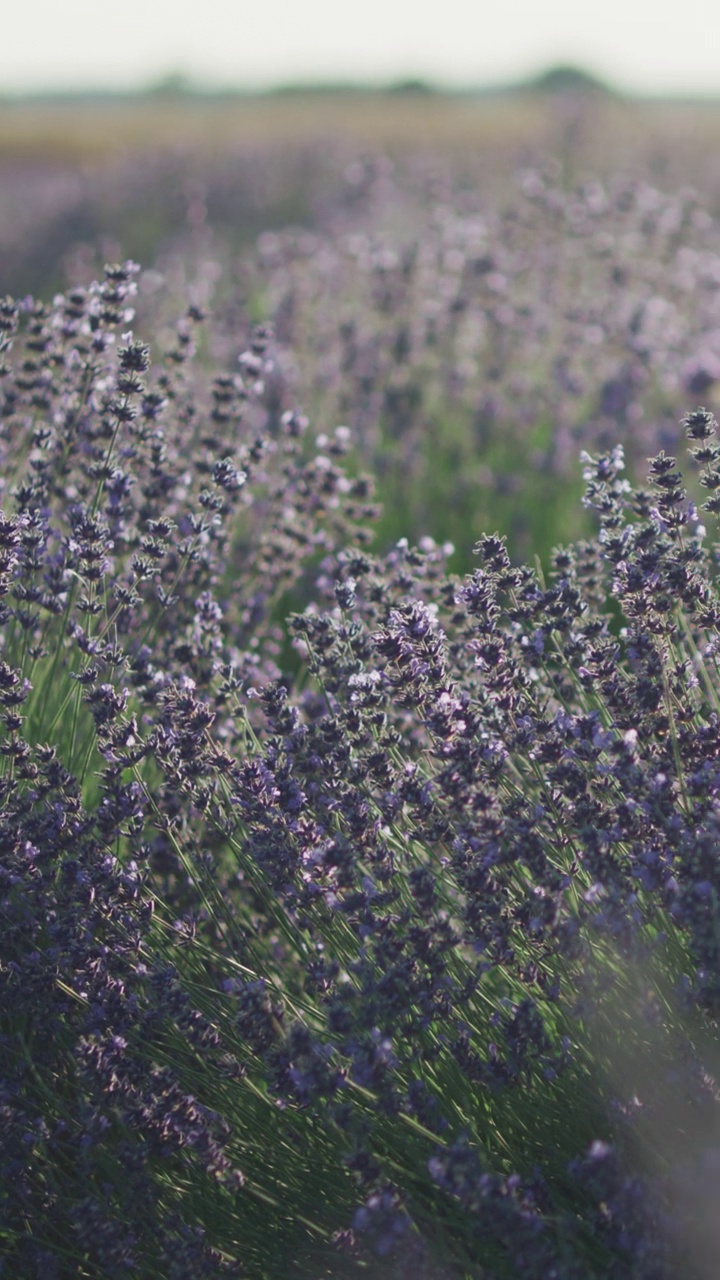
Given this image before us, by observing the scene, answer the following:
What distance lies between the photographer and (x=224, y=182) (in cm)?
1634

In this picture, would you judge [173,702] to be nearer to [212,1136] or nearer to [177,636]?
[212,1136]

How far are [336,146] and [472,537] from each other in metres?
15.1

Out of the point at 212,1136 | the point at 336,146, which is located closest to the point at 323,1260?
the point at 212,1136

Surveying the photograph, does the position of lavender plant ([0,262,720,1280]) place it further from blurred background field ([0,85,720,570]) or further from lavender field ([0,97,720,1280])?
blurred background field ([0,85,720,570])

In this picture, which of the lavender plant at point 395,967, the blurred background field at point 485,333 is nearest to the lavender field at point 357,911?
the lavender plant at point 395,967

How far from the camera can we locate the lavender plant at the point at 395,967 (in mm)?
1993

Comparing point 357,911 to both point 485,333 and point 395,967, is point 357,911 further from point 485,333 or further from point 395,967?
point 485,333

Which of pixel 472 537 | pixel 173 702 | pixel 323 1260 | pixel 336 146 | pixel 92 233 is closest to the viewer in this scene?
pixel 323 1260

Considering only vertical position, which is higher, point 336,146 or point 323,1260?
point 336,146

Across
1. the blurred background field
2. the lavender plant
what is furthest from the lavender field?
the blurred background field

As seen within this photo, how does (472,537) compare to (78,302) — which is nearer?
(78,302)

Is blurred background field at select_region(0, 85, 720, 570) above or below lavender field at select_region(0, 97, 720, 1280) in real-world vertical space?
above

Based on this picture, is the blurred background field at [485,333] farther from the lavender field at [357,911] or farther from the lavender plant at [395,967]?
the lavender plant at [395,967]

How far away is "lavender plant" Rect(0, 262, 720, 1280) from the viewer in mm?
1993
